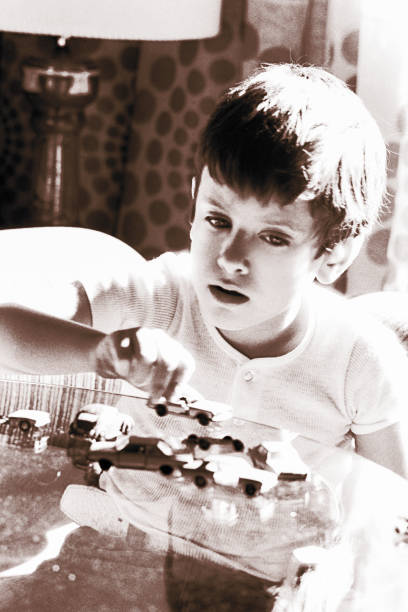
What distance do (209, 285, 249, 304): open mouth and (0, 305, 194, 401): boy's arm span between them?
0.47 ft

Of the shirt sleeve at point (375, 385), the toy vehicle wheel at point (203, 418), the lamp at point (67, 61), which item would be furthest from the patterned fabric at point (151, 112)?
the toy vehicle wheel at point (203, 418)

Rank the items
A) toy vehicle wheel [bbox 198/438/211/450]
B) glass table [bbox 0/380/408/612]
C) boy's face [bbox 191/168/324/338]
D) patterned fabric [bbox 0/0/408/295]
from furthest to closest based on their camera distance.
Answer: patterned fabric [bbox 0/0/408/295] < boy's face [bbox 191/168/324/338] < toy vehicle wheel [bbox 198/438/211/450] < glass table [bbox 0/380/408/612]

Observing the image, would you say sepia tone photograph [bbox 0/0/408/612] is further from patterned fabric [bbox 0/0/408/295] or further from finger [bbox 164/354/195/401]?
patterned fabric [bbox 0/0/408/295]

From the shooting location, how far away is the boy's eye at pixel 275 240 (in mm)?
925

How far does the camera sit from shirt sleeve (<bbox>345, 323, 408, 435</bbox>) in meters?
1.08

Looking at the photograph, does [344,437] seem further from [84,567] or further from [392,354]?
[84,567]

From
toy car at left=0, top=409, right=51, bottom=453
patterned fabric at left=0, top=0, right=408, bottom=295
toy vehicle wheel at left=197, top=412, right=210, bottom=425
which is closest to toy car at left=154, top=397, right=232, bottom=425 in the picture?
toy vehicle wheel at left=197, top=412, right=210, bottom=425

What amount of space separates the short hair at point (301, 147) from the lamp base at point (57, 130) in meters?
0.76

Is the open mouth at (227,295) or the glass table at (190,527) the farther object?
the open mouth at (227,295)

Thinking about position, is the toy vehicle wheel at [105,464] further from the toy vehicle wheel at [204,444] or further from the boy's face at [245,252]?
the boy's face at [245,252]

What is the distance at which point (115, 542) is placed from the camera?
75 cm

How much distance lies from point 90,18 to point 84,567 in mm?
1010

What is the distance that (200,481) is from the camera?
2.61 feet

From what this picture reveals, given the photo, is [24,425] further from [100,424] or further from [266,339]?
[266,339]
